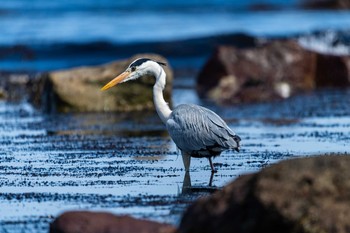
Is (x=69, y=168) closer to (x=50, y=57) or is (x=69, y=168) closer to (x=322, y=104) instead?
(x=322, y=104)

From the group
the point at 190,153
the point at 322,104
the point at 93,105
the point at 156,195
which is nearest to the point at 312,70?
the point at 322,104

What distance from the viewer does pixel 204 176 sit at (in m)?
11.7

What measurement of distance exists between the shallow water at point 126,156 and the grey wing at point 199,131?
380mm

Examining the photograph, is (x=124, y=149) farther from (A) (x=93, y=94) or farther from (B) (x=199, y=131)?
(A) (x=93, y=94)

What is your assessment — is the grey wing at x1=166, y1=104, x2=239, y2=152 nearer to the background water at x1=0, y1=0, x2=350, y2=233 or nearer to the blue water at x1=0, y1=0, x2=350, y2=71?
the background water at x1=0, y1=0, x2=350, y2=233

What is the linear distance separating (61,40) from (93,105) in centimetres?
2098

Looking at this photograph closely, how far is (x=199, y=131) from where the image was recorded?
11617 millimetres

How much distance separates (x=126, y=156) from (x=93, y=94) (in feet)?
21.5

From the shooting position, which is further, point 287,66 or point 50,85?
point 287,66

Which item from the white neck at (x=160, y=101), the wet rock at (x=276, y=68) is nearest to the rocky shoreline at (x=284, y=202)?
the white neck at (x=160, y=101)

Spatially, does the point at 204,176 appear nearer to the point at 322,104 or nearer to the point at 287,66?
the point at 322,104

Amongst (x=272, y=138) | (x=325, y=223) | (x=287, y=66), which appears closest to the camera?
(x=325, y=223)

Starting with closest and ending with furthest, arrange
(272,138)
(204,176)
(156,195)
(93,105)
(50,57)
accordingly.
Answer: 1. (156,195)
2. (204,176)
3. (272,138)
4. (93,105)
5. (50,57)

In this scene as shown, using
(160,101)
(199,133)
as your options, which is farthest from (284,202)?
(160,101)
